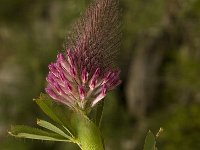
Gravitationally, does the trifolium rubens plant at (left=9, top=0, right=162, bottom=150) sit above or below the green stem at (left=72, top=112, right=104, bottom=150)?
above

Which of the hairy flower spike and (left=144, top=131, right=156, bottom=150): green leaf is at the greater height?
the hairy flower spike

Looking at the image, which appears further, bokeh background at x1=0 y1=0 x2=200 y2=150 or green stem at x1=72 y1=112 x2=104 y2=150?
bokeh background at x1=0 y1=0 x2=200 y2=150

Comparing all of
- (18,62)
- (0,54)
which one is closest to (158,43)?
(18,62)

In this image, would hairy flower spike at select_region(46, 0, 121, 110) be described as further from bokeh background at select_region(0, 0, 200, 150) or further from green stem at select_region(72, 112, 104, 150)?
bokeh background at select_region(0, 0, 200, 150)

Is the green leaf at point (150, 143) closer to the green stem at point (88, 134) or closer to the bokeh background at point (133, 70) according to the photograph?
the green stem at point (88, 134)

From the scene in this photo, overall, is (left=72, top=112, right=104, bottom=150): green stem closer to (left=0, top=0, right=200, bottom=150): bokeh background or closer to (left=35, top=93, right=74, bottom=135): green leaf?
(left=35, top=93, right=74, bottom=135): green leaf

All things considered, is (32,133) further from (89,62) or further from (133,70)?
(133,70)

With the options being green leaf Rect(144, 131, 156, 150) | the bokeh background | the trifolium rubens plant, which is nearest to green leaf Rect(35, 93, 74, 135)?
the trifolium rubens plant

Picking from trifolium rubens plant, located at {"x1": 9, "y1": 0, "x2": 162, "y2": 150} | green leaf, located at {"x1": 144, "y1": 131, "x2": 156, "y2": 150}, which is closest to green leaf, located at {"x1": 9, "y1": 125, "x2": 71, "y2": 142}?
trifolium rubens plant, located at {"x1": 9, "y1": 0, "x2": 162, "y2": 150}

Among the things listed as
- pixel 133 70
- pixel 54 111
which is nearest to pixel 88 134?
pixel 54 111
